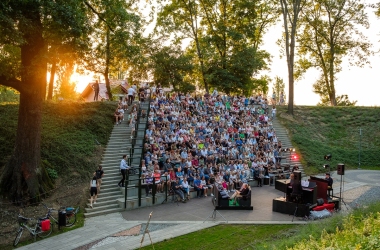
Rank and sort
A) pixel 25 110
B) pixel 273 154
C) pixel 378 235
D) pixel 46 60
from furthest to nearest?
pixel 273 154 < pixel 25 110 < pixel 46 60 < pixel 378 235

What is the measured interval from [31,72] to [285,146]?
20.6 meters

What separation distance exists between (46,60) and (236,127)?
15.3 metres

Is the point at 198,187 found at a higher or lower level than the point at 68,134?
lower

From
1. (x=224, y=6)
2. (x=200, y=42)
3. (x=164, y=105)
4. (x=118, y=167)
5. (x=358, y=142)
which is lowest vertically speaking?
(x=118, y=167)

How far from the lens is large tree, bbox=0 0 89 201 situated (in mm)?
12977

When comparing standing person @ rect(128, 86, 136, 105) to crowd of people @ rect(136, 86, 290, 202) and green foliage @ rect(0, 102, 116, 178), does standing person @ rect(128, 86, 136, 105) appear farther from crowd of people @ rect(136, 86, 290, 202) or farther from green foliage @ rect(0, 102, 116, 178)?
crowd of people @ rect(136, 86, 290, 202)

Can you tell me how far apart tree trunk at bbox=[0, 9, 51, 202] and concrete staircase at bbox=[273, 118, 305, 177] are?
54.5ft

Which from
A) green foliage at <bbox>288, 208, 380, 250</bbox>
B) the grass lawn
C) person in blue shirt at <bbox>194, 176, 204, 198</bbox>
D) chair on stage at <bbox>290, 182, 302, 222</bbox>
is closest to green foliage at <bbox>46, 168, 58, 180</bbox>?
person in blue shirt at <bbox>194, 176, 204, 198</bbox>

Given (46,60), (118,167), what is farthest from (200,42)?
(46,60)

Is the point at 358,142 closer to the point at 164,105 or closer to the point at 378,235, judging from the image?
the point at 164,105

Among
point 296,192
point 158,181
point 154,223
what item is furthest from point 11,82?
point 296,192

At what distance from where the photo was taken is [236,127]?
25453 mm

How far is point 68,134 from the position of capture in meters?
20.2

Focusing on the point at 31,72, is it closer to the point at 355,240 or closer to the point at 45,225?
the point at 45,225
